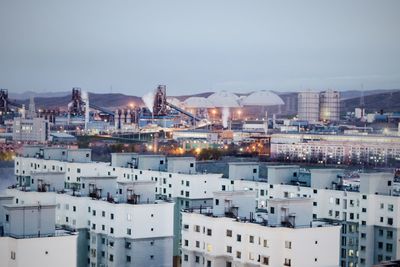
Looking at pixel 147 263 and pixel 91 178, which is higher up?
pixel 91 178

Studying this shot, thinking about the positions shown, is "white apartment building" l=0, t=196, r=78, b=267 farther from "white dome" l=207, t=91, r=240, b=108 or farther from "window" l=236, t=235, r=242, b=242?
"white dome" l=207, t=91, r=240, b=108

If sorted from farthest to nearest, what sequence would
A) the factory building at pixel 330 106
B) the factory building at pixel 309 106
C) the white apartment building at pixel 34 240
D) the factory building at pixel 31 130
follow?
the factory building at pixel 309 106 → the factory building at pixel 330 106 → the factory building at pixel 31 130 → the white apartment building at pixel 34 240

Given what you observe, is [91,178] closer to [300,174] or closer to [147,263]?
[147,263]

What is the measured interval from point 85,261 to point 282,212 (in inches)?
111

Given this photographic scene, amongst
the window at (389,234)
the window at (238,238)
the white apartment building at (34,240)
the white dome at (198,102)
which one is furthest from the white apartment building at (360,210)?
the white dome at (198,102)

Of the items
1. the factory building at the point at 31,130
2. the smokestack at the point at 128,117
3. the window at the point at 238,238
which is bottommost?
the window at the point at 238,238

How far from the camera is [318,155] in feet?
97.3

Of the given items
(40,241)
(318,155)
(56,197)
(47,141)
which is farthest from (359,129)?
(40,241)

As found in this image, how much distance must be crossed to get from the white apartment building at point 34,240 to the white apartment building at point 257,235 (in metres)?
1.44

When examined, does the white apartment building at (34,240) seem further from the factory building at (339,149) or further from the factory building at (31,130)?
the factory building at (31,130)

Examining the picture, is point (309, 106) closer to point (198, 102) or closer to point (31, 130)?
point (198, 102)

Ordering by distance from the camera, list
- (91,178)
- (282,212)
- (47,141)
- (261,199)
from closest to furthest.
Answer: (282,212), (91,178), (261,199), (47,141)

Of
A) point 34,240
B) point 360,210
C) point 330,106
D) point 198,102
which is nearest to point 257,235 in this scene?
point 34,240

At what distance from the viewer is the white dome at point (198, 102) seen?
51250 mm
